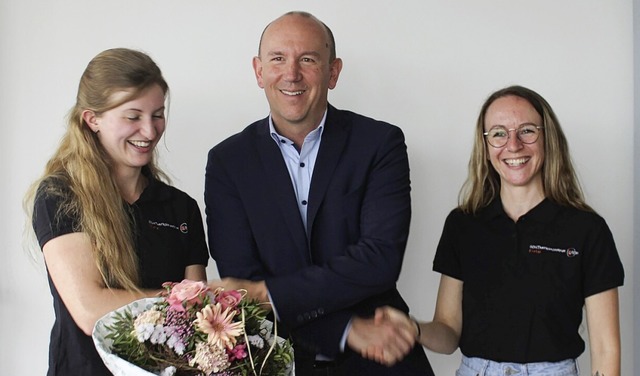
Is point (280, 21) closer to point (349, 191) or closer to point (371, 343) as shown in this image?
point (349, 191)

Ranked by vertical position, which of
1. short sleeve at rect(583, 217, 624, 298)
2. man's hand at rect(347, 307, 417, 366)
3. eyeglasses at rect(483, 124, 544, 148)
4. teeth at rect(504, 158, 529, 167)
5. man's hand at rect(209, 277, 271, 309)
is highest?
eyeglasses at rect(483, 124, 544, 148)

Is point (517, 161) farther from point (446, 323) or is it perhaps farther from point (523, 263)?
point (446, 323)

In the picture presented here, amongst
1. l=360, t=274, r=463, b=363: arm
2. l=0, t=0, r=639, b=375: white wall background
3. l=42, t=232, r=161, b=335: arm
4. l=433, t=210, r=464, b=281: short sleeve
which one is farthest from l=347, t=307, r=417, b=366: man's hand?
l=0, t=0, r=639, b=375: white wall background

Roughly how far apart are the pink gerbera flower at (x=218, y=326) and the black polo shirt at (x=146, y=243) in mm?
695

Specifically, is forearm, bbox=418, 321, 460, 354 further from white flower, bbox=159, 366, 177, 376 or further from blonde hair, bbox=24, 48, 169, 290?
white flower, bbox=159, 366, 177, 376

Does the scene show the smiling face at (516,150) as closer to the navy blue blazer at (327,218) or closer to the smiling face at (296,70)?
the navy blue blazer at (327,218)

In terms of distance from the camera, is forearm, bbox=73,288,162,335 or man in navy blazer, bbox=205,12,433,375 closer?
forearm, bbox=73,288,162,335

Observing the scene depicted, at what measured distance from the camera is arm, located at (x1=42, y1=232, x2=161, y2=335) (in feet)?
7.02

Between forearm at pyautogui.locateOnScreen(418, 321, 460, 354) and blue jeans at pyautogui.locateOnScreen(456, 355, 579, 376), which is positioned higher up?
forearm at pyautogui.locateOnScreen(418, 321, 460, 354)

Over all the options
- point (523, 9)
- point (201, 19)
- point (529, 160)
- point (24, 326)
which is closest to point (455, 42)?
point (523, 9)

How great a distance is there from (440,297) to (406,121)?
0.92m

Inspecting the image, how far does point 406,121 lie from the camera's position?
335 centimetres

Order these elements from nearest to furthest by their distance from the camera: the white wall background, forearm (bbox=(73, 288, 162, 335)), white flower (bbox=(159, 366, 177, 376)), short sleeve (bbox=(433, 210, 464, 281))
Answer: white flower (bbox=(159, 366, 177, 376)) < forearm (bbox=(73, 288, 162, 335)) < short sleeve (bbox=(433, 210, 464, 281)) < the white wall background

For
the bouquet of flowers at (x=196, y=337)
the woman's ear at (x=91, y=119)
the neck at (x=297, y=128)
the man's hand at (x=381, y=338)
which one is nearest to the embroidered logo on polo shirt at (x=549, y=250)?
the man's hand at (x=381, y=338)
